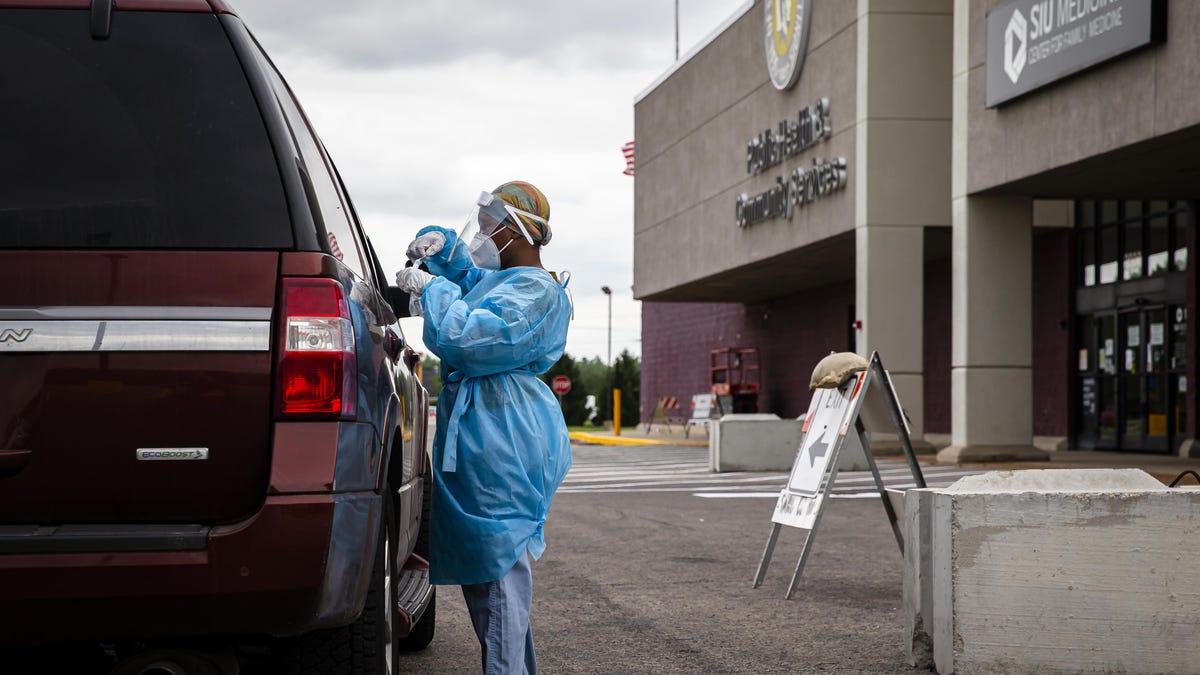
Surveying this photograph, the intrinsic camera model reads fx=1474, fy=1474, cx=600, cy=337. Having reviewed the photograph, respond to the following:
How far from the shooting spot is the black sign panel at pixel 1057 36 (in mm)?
16312

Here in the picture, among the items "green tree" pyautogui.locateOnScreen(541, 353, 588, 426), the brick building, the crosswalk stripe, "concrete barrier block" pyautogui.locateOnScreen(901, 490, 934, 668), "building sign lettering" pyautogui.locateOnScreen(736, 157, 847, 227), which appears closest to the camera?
"concrete barrier block" pyautogui.locateOnScreen(901, 490, 934, 668)

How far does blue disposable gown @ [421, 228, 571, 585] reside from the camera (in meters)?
4.30

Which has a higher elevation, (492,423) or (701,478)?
(492,423)

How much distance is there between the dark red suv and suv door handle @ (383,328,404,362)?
55 centimetres

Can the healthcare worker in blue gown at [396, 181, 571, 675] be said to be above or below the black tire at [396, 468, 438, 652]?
above

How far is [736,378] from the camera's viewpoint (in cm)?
3925

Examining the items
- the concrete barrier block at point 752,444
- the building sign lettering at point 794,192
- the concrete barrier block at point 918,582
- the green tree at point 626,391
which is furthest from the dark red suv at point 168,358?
the green tree at point 626,391

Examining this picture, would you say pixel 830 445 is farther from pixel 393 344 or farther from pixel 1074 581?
pixel 393 344

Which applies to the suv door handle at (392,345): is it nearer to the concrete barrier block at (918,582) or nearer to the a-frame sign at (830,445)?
the concrete barrier block at (918,582)

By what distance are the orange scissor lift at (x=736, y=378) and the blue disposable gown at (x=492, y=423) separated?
32.5 meters

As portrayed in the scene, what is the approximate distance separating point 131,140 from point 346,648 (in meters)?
1.32

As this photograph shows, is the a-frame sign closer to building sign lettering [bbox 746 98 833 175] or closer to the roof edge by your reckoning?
building sign lettering [bbox 746 98 833 175]

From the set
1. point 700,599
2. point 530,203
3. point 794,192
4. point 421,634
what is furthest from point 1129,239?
point 530,203

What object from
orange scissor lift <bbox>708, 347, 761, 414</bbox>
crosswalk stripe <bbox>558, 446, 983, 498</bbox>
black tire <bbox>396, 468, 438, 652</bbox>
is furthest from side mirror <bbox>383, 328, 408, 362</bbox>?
orange scissor lift <bbox>708, 347, 761, 414</bbox>
